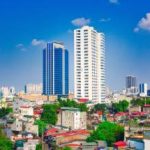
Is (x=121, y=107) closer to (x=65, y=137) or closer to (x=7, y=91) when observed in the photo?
(x=65, y=137)

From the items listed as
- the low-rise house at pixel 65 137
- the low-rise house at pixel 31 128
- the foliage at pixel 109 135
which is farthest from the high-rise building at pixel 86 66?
the foliage at pixel 109 135

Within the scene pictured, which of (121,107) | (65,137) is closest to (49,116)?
(65,137)

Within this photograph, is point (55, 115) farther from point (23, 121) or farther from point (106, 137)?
point (106, 137)

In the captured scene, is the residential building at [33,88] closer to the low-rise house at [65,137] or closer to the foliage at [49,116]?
the foliage at [49,116]

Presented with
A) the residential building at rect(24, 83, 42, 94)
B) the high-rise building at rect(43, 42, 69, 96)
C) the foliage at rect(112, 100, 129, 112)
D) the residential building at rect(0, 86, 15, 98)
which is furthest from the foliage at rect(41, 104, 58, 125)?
the residential building at rect(24, 83, 42, 94)

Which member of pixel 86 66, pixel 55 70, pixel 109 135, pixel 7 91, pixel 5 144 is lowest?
pixel 5 144

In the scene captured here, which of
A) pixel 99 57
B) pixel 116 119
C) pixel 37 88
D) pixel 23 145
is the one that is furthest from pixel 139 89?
pixel 23 145
